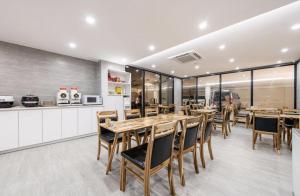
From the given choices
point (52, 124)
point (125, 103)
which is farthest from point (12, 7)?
point (125, 103)

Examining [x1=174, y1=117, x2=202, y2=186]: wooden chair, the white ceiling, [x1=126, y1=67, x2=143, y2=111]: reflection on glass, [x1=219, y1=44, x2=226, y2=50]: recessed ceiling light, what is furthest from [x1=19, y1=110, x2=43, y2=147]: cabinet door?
[x1=219, y1=44, x2=226, y2=50]: recessed ceiling light

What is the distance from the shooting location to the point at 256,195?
1.54 m

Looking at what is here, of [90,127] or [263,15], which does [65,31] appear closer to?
[90,127]

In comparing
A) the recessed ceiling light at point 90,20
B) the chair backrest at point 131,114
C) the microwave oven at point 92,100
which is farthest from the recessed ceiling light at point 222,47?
the microwave oven at point 92,100

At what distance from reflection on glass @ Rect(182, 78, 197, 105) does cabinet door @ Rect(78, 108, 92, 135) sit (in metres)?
5.62

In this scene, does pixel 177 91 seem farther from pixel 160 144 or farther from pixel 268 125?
pixel 160 144

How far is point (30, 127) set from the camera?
301 cm

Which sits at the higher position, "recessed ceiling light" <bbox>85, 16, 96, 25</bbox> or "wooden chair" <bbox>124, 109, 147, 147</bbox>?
"recessed ceiling light" <bbox>85, 16, 96, 25</bbox>

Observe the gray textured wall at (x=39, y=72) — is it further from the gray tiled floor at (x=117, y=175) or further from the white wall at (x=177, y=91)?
the white wall at (x=177, y=91)

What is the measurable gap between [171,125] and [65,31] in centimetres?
281

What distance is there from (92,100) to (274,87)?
710cm

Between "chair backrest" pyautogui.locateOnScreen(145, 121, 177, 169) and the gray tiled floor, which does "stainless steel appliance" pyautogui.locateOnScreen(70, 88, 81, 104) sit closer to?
the gray tiled floor

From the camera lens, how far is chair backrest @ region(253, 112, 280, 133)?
2805mm

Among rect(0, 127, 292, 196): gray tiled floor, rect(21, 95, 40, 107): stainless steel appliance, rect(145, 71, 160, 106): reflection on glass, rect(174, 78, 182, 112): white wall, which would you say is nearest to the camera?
rect(0, 127, 292, 196): gray tiled floor
